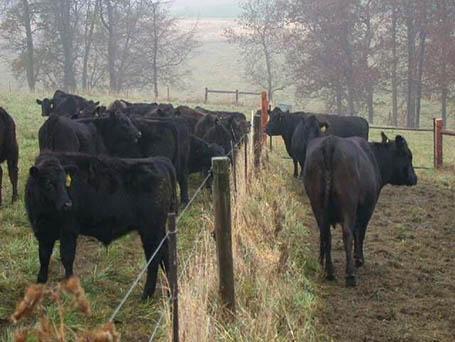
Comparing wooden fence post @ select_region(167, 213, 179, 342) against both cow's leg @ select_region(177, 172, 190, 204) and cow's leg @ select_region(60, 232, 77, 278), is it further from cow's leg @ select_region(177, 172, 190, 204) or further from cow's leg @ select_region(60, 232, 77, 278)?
cow's leg @ select_region(177, 172, 190, 204)

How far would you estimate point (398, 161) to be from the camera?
9.58m

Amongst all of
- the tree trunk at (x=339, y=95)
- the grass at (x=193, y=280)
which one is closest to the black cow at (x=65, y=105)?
the grass at (x=193, y=280)

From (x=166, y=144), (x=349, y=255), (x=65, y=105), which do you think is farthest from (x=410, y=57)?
(x=349, y=255)

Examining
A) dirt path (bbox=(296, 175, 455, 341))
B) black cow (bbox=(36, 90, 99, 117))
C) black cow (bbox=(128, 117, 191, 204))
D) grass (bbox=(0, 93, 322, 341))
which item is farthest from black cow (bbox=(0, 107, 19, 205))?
black cow (bbox=(36, 90, 99, 117))

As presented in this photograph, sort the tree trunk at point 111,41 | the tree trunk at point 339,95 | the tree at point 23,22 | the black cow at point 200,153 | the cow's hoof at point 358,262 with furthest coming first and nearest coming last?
the tree trunk at point 111,41 < the tree at point 23,22 < the tree trunk at point 339,95 < the black cow at point 200,153 < the cow's hoof at point 358,262

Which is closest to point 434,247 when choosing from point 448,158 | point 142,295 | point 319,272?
point 319,272

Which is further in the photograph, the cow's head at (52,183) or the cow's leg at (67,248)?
the cow's leg at (67,248)

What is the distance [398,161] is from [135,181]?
479 centimetres

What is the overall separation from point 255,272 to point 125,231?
1.30m

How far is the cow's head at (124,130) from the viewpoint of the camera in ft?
35.5

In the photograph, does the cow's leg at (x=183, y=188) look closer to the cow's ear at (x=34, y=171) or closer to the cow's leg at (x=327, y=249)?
the cow's leg at (x=327, y=249)

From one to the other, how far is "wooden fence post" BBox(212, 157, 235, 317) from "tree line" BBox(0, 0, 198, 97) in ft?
130

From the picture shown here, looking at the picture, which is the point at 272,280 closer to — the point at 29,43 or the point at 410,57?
the point at 410,57

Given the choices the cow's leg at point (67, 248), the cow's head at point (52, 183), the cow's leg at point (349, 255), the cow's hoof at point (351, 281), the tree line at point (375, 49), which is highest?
the tree line at point (375, 49)
